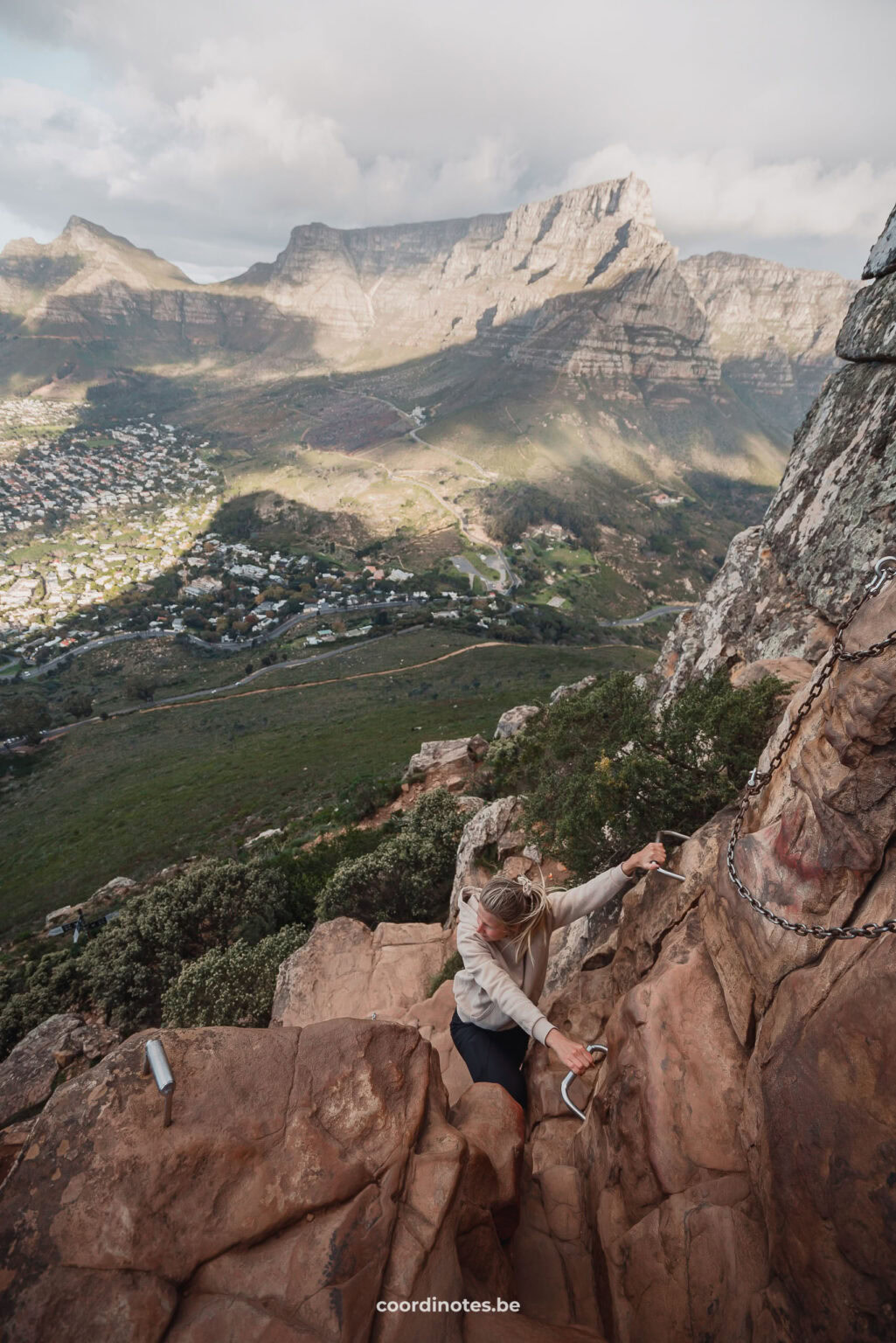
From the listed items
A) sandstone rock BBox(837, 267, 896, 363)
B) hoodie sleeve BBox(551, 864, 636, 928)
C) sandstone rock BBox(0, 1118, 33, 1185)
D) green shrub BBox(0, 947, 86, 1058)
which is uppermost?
sandstone rock BBox(837, 267, 896, 363)

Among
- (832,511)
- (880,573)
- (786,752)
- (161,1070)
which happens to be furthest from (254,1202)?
(832,511)

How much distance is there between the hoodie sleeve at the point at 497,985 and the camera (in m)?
5.70

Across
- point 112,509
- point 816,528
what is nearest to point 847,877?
point 816,528

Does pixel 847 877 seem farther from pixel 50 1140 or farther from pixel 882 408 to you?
pixel 882 408

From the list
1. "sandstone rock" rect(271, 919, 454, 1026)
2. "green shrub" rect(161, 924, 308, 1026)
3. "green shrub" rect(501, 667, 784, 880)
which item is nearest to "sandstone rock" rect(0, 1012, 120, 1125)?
"green shrub" rect(161, 924, 308, 1026)

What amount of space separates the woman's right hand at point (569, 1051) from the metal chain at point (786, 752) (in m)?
2.21

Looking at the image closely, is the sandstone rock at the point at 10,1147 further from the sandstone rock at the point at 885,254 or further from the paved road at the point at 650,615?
the paved road at the point at 650,615

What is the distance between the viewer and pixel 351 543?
14925cm

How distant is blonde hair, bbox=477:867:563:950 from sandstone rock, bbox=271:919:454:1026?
726cm

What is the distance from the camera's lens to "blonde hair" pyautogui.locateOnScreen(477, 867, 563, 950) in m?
5.93

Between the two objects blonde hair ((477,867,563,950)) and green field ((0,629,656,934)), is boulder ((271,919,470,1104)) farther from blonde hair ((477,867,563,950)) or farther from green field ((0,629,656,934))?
green field ((0,629,656,934))

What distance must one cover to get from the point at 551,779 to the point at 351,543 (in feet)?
466

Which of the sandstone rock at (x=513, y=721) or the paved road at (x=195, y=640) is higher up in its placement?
the sandstone rock at (x=513, y=721)

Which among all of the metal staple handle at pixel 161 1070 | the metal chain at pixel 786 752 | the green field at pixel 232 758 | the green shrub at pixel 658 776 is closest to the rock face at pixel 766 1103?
the metal chain at pixel 786 752
